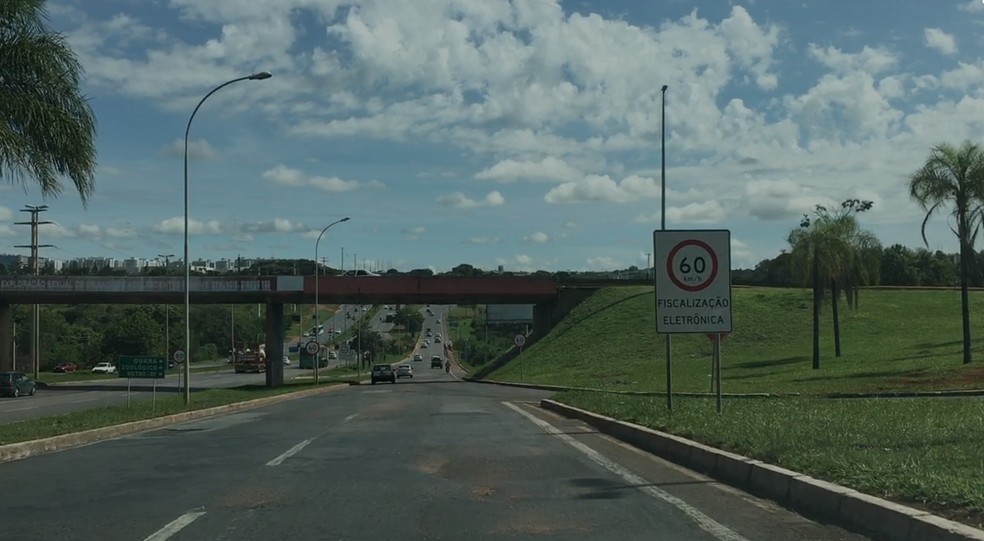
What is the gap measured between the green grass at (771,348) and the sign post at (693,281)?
13963 millimetres

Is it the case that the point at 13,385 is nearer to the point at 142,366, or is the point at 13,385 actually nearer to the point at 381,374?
the point at 381,374

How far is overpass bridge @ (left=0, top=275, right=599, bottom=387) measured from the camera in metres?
56.1

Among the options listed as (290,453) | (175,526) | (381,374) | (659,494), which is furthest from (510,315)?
(175,526)

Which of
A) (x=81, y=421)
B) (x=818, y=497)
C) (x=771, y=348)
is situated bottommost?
(x=771, y=348)

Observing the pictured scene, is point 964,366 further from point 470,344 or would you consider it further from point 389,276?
point 470,344

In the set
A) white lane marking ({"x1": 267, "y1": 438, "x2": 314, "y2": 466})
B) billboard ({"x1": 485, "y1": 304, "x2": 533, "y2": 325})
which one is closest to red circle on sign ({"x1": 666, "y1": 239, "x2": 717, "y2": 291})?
white lane marking ({"x1": 267, "y1": 438, "x2": 314, "y2": 466})

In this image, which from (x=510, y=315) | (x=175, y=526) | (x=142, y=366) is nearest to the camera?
(x=175, y=526)

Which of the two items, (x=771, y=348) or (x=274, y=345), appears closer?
(x=771, y=348)

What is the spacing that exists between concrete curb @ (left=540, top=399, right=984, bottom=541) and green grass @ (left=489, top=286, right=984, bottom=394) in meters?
18.2

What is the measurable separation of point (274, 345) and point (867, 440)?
51874 millimetres

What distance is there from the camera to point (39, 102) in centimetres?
1638

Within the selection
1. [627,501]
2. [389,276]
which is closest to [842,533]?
[627,501]

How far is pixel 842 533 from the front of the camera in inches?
296

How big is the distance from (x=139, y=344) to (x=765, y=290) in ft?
233
